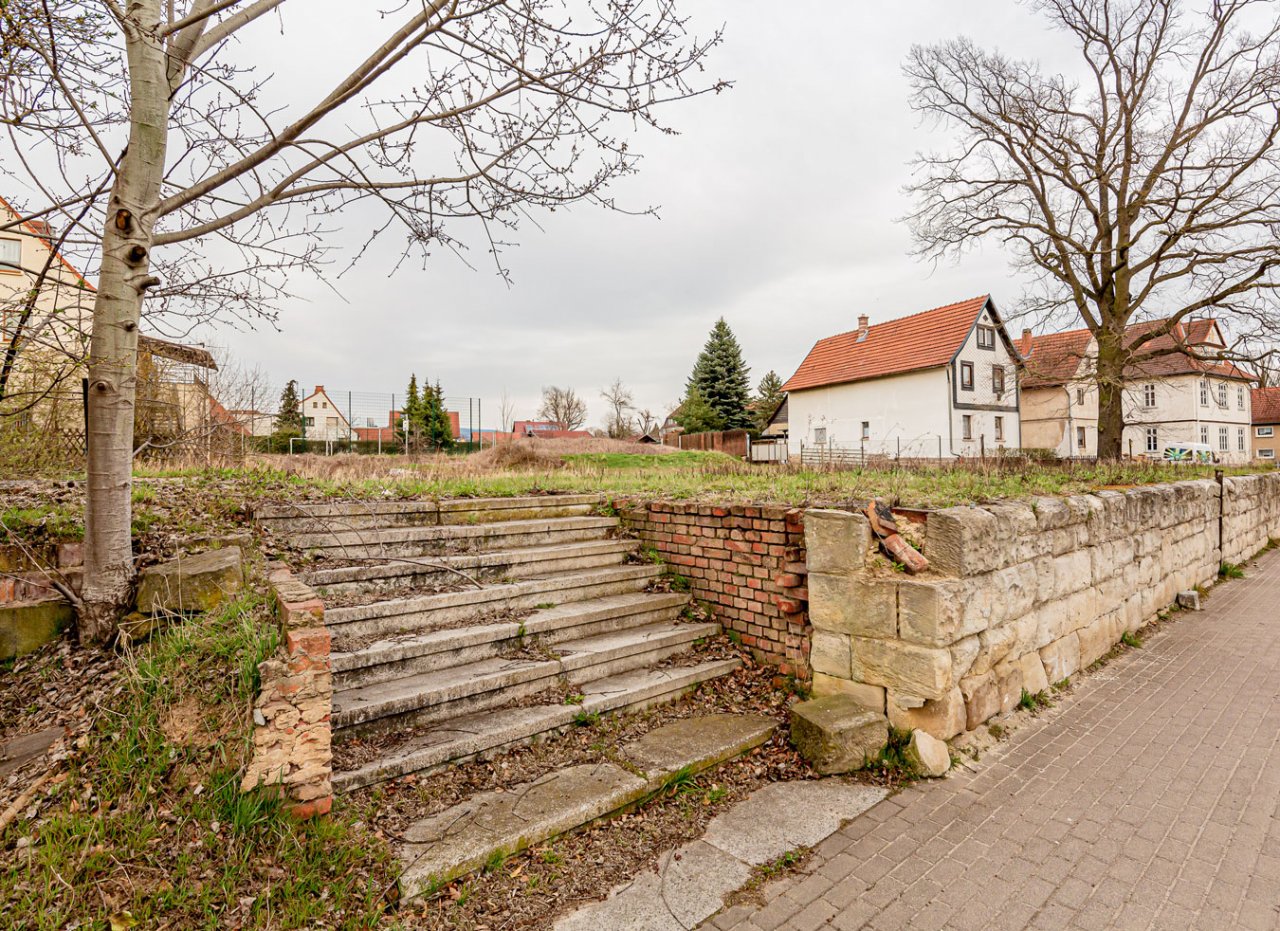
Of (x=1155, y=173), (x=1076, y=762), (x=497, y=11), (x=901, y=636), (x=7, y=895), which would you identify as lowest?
(x=1076, y=762)

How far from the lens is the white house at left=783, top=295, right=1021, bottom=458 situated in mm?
26391

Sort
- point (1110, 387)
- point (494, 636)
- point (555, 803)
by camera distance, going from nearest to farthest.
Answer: point (555, 803), point (494, 636), point (1110, 387)

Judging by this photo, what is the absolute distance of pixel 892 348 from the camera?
28.8 meters

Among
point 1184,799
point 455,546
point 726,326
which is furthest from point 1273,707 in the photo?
point 726,326

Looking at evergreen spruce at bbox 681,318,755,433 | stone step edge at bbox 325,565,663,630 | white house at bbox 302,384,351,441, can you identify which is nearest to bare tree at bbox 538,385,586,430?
evergreen spruce at bbox 681,318,755,433

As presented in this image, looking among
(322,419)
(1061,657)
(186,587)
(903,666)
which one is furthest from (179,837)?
(322,419)

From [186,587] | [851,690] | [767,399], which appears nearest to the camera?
[186,587]

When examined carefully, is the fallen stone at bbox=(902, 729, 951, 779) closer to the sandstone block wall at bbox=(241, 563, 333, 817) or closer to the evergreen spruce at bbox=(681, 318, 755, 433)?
the sandstone block wall at bbox=(241, 563, 333, 817)

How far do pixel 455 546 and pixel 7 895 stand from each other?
2794mm

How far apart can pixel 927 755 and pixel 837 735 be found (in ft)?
1.68

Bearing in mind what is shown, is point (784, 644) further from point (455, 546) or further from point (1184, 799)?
point (455, 546)

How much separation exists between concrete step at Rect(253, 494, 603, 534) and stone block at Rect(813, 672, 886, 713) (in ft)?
8.14

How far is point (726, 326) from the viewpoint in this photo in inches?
1502

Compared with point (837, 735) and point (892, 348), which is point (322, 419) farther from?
point (892, 348)
